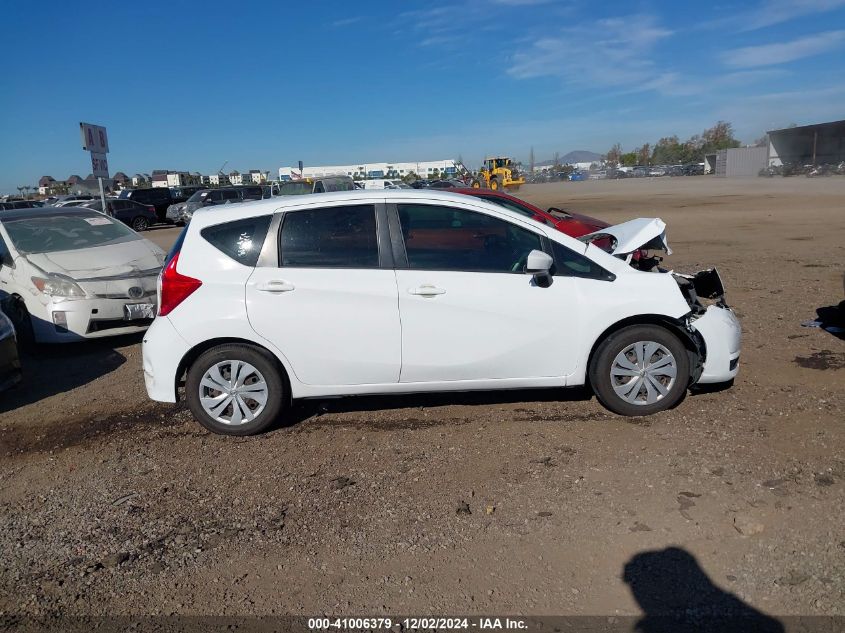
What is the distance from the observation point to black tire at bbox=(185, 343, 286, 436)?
4.91 m

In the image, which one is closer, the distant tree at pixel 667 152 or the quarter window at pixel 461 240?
the quarter window at pixel 461 240

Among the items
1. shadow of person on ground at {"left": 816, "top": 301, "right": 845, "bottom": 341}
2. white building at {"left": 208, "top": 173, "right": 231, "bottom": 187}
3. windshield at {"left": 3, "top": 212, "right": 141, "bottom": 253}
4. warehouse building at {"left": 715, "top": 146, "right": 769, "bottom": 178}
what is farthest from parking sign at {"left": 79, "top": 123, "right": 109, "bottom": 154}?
warehouse building at {"left": 715, "top": 146, "right": 769, "bottom": 178}

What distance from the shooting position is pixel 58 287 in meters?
7.67

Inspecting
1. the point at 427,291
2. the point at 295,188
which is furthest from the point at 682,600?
the point at 295,188

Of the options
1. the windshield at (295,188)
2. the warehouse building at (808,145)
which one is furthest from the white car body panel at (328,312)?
the warehouse building at (808,145)

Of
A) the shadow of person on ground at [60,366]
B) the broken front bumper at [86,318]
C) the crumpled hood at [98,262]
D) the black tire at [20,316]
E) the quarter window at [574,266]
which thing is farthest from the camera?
the crumpled hood at [98,262]

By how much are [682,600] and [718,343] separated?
244 centimetres

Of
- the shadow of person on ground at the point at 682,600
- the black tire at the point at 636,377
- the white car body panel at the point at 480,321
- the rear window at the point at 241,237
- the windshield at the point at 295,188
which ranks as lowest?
the shadow of person on ground at the point at 682,600

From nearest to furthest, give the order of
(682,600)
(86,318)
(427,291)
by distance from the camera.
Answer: (682,600) → (427,291) → (86,318)

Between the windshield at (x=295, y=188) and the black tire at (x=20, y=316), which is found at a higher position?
the windshield at (x=295, y=188)

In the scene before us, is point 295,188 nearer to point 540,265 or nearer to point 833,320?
point 833,320

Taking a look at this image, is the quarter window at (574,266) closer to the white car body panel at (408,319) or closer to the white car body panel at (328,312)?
the white car body panel at (408,319)

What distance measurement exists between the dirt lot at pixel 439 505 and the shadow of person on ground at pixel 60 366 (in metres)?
0.54

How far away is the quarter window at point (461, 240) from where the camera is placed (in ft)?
16.1
